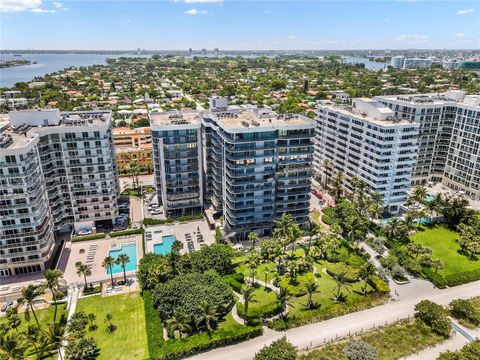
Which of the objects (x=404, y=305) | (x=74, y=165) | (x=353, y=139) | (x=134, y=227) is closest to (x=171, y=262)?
(x=134, y=227)

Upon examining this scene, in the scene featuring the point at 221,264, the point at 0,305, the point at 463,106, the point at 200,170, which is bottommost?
the point at 0,305

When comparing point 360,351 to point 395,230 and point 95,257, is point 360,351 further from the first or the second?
point 95,257

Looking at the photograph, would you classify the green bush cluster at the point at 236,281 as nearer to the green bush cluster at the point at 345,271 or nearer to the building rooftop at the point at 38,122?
the green bush cluster at the point at 345,271

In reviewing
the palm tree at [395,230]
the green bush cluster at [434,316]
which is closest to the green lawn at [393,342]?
the green bush cluster at [434,316]

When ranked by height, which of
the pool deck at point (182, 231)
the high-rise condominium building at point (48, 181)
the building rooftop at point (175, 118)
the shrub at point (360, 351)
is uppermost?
the building rooftop at point (175, 118)

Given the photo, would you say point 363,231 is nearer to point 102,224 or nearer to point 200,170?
point 200,170

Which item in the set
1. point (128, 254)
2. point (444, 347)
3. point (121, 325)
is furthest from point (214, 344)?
point (444, 347)

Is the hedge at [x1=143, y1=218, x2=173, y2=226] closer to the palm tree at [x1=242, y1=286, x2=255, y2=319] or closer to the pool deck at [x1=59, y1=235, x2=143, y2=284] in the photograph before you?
the pool deck at [x1=59, y1=235, x2=143, y2=284]
